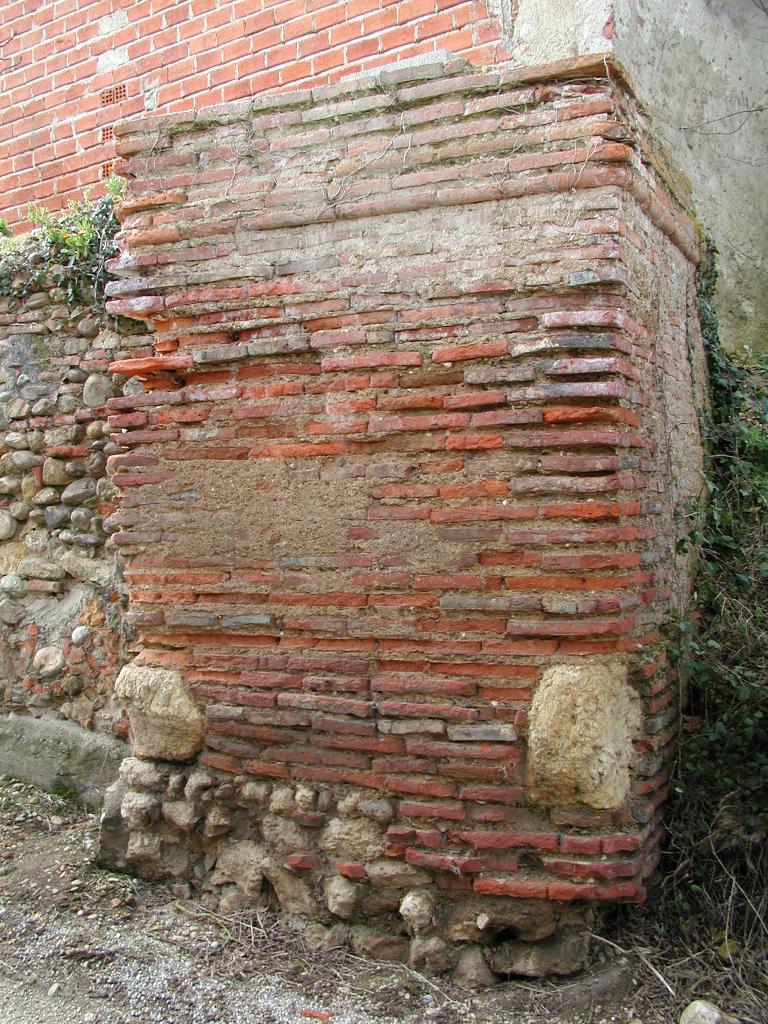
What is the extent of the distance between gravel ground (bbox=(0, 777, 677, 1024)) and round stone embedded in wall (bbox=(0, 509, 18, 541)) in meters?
1.79

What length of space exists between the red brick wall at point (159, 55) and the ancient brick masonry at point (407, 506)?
1304 millimetres

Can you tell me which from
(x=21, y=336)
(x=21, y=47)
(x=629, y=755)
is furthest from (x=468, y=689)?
(x=21, y=47)

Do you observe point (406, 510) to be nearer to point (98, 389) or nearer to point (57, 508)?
point (98, 389)

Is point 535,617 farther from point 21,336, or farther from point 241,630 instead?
point 21,336

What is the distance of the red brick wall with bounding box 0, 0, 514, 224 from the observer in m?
4.49

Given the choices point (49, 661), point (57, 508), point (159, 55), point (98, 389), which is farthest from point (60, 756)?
point (159, 55)

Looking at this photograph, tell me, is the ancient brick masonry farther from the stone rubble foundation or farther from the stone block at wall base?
the stone block at wall base

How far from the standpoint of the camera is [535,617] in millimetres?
3002

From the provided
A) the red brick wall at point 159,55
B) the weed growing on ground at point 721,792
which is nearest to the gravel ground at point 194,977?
the weed growing on ground at point 721,792

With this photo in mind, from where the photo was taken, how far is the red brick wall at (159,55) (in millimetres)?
4488

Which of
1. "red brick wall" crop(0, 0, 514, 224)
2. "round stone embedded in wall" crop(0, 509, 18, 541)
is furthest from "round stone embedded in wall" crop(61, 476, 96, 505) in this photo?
"red brick wall" crop(0, 0, 514, 224)

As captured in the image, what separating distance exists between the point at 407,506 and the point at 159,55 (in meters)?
3.74

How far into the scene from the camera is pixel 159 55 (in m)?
5.41

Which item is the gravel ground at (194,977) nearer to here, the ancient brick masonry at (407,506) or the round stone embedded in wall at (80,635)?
the ancient brick masonry at (407,506)
